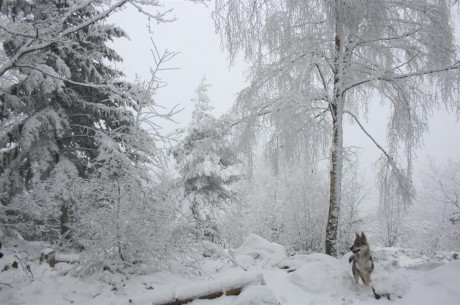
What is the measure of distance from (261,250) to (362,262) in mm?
3398

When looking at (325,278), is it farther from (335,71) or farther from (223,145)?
(335,71)

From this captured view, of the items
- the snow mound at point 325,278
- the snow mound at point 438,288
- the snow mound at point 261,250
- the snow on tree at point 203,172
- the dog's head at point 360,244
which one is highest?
the snow on tree at point 203,172

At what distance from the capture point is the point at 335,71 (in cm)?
783

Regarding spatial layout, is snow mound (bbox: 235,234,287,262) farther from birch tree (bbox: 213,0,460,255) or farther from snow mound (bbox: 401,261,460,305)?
snow mound (bbox: 401,261,460,305)

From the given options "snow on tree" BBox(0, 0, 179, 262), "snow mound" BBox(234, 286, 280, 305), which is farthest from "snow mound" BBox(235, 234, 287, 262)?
"snow on tree" BBox(0, 0, 179, 262)

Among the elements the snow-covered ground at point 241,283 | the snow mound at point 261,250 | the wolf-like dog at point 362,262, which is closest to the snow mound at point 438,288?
the snow-covered ground at point 241,283

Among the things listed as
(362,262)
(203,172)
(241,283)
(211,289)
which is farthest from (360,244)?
(203,172)

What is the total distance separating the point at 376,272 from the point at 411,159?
3152 mm

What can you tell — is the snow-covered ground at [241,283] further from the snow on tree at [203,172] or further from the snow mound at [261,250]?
the snow on tree at [203,172]

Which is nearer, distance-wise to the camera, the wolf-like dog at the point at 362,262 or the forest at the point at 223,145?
the forest at the point at 223,145

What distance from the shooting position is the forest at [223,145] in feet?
16.0

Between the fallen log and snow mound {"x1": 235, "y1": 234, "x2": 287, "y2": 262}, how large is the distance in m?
2.99

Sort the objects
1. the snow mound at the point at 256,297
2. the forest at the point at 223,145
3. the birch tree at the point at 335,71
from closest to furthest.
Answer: the snow mound at the point at 256,297 < the forest at the point at 223,145 < the birch tree at the point at 335,71

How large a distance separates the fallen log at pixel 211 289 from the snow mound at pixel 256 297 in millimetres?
291
